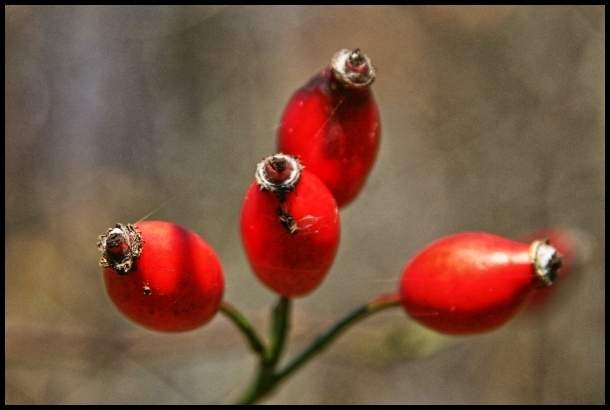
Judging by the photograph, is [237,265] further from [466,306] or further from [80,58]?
[466,306]

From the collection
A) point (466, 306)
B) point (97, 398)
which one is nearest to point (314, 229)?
point (466, 306)

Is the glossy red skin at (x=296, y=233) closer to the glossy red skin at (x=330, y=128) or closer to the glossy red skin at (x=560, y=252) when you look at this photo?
the glossy red skin at (x=330, y=128)

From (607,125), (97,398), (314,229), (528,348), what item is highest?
(607,125)

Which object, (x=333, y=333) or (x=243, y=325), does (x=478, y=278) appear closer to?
(x=333, y=333)

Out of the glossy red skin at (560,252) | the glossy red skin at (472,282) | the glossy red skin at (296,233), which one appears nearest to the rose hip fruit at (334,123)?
the glossy red skin at (296,233)

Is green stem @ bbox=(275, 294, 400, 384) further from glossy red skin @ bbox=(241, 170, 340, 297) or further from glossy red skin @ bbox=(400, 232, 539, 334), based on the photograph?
glossy red skin @ bbox=(241, 170, 340, 297)

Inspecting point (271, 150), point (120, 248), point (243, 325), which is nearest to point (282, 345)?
point (243, 325)

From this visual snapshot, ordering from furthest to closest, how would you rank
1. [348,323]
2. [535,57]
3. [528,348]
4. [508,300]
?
1. [535,57]
2. [528,348]
3. [348,323]
4. [508,300]

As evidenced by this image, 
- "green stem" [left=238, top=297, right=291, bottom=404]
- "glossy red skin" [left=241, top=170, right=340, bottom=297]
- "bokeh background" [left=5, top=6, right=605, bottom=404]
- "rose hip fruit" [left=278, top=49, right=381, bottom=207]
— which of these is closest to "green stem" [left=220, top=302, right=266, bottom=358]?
"green stem" [left=238, top=297, right=291, bottom=404]
